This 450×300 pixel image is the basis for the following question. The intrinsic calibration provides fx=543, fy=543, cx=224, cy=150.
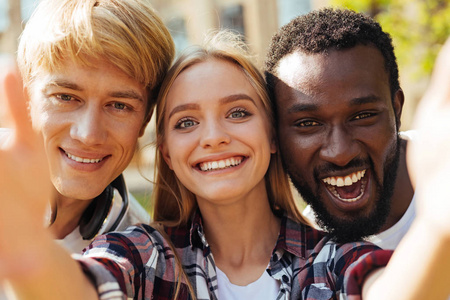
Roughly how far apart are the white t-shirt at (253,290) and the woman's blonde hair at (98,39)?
1146 millimetres

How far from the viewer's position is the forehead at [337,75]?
263 cm

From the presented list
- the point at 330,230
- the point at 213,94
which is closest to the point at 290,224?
the point at 330,230

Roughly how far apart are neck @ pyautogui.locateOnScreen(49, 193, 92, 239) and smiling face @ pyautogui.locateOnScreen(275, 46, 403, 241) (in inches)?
50.8

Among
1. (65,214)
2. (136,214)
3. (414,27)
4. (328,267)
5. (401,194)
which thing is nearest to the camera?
(328,267)

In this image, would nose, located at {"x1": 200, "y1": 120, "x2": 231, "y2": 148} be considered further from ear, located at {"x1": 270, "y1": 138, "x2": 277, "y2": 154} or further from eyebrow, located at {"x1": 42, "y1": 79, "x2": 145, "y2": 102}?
eyebrow, located at {"x1": 42, "y1": 79, "x2": 145, "y2": 102}

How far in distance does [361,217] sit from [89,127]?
1433mm

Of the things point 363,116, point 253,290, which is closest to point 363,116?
point 363,116

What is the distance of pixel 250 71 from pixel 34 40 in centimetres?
118

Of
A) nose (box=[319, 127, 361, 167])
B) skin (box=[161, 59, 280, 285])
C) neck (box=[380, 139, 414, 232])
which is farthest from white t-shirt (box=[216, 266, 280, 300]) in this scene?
neck (box=[380, 139, 414, 232])

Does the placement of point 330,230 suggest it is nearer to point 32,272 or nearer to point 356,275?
point 356,275

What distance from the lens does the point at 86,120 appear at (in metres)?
2.77

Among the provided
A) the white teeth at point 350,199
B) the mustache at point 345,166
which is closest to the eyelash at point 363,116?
the mustache at point 345,166

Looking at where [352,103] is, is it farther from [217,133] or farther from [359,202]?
[217,133]

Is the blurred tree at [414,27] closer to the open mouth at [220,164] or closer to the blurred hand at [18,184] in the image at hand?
the open mouth at [220,164]
